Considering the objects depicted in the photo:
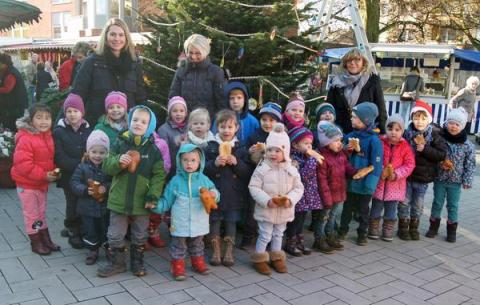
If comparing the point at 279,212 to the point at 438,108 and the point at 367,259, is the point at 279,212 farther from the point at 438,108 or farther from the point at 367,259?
the point at 438,108

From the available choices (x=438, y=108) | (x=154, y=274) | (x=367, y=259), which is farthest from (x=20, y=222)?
(x=438, y=108)

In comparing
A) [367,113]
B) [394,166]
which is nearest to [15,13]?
[367,113]

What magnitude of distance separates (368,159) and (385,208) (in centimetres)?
69

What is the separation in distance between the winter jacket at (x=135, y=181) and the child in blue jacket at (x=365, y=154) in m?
2.08

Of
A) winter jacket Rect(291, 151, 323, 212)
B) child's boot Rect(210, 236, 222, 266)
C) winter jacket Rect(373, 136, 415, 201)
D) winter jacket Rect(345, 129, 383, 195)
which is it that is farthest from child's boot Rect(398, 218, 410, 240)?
child's boot Rect(210, 236, 222, 266)

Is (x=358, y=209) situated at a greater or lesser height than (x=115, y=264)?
greater

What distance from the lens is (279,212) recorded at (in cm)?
409

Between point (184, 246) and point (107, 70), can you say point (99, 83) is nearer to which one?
point (107, 70)

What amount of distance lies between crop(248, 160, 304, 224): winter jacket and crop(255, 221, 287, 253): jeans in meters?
0.07

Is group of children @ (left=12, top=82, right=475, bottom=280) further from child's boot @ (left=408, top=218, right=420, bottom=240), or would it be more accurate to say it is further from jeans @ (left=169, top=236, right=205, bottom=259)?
child's boot @ (left=408, top=218, right=420, bottom=240)

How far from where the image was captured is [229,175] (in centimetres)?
418

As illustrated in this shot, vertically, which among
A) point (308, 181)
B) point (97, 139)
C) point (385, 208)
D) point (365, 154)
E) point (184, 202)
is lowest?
point (385, 208)

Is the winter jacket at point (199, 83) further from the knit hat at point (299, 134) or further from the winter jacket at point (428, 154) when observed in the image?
the winter jacket at point (428, 154)

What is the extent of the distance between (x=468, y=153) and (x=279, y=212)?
97.2 inches
